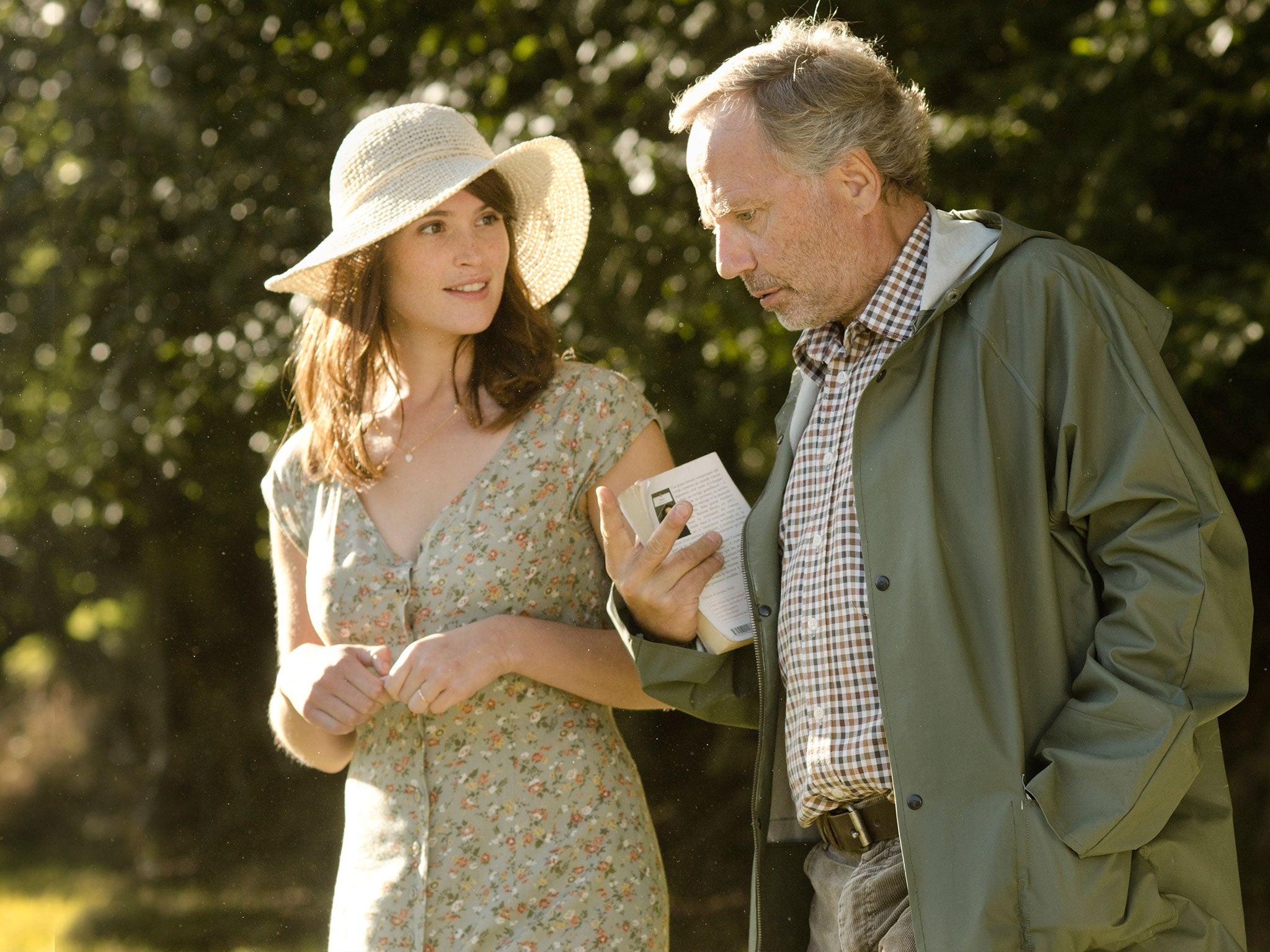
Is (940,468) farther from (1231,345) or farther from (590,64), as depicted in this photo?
(590,64)

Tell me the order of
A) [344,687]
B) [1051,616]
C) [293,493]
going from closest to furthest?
[1051,616]
[344,687]
[293,493]

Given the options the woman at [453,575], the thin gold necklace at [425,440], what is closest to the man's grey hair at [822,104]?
the woman at [453,575]

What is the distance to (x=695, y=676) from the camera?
6.81ft

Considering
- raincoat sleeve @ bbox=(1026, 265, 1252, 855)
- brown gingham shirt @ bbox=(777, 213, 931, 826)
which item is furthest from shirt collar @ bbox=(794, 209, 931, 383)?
raincoat sleeve @ bbox=(1026, 265, 1252, 855)

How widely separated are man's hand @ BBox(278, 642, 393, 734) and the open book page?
0.50 m

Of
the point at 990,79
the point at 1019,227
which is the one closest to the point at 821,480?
the point at 1019,227

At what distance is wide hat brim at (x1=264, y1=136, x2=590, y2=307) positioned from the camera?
2391 millimetres

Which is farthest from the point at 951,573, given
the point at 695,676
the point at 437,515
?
the point at 437,515

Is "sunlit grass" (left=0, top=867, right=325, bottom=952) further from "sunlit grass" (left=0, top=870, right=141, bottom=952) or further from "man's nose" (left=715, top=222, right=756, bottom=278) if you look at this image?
"man's nose" (left=715, top=222, right=756, bottom=278)

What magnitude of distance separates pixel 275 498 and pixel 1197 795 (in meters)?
1.70

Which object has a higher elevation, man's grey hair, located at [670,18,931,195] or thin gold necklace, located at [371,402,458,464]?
man's grey hair, located at [670,18,931,195]

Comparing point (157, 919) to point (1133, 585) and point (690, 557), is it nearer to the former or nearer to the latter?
point (690, 557)

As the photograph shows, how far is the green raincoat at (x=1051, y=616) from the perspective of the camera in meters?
1.60

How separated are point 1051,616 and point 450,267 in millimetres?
1276
